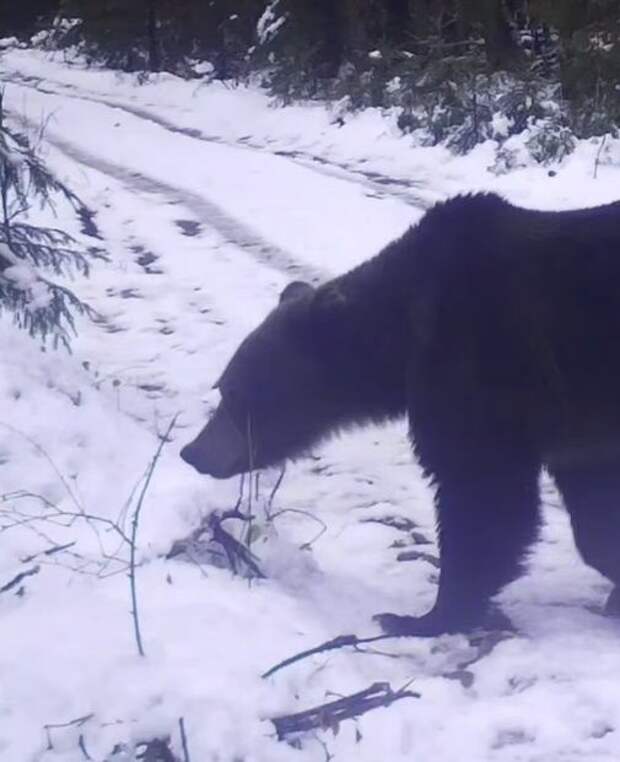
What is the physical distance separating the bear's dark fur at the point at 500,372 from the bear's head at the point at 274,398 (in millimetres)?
263

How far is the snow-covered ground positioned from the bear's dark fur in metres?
0.28

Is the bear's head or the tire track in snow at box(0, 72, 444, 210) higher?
the bear's head

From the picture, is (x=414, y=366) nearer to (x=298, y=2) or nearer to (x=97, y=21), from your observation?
(x=298, y=2)

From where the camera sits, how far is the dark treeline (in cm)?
1562

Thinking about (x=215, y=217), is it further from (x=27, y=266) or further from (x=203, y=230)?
(x=27, y=266)

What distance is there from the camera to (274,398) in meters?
4.87

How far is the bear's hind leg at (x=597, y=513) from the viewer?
4.36 metres

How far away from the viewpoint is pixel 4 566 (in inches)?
172

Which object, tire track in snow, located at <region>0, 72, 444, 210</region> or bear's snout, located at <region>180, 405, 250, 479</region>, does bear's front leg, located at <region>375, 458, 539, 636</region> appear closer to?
bear's snout, located at <region>180, 405, 250, 479</region>

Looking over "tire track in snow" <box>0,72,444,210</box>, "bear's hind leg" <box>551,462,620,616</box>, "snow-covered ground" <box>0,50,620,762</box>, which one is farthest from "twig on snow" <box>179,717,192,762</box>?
"tire track in snow" <box>0,72,444,210</box>

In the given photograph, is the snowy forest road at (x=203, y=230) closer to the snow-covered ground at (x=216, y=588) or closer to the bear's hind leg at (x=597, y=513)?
the snow-covered ground at (x=216, y=588)

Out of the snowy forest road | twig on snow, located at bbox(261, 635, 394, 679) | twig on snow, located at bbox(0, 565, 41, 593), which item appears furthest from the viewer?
the snowy forest road

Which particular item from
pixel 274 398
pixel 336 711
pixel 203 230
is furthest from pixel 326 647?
pixel 203 230

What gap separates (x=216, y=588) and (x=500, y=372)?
1170mm
